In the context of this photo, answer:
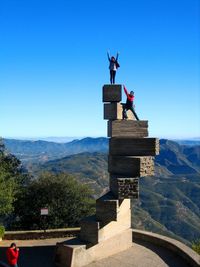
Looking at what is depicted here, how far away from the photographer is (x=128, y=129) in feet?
71.7

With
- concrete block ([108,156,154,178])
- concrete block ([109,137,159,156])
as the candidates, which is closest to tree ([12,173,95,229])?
concrete block ([108,156,154,178])

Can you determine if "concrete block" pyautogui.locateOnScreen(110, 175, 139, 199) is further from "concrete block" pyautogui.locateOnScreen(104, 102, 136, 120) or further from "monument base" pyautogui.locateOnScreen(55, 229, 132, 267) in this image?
"concrete block" pyautogui.locateOnScreen(104, 102, 136, 120)

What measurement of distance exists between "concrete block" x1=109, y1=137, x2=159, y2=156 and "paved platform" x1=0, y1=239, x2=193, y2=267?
17.3ft

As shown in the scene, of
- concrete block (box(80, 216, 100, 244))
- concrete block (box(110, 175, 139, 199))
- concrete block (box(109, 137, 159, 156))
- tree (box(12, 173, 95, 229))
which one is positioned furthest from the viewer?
tree (box(12, 173, 95, 229))

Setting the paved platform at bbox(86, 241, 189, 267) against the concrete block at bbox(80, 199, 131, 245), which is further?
the concrete block at bbox(80, 199, 131, 245)

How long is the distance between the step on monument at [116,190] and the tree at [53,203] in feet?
35.1

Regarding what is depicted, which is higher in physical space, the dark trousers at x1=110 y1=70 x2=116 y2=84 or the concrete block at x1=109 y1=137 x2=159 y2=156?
the dark trousers at x1=110 y1=70 x2=116 y2=84

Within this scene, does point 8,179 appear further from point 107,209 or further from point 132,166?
point 132,166

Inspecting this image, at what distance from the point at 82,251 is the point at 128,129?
6.67 meters

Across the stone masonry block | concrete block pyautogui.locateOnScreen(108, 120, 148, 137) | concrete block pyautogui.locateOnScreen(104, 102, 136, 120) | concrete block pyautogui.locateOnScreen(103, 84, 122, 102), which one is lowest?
the stone masonry block

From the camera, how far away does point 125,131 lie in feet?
71.7

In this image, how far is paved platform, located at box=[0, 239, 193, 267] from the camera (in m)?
20.0

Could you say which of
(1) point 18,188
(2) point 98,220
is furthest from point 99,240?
(1) point 18,188

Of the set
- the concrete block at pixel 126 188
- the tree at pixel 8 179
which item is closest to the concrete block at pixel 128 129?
the concrete block at pixel 126 188
